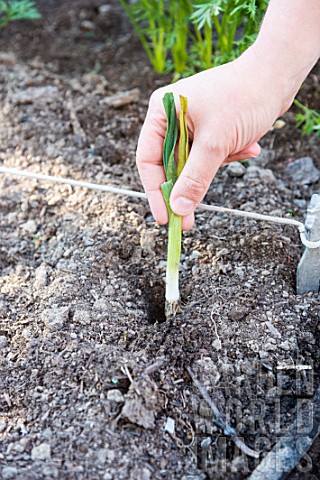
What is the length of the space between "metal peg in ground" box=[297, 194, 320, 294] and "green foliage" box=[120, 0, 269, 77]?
1.96 ft

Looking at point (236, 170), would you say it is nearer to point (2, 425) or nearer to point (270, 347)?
point (270, 347)

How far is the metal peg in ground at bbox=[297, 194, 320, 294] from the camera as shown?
1.44 metres

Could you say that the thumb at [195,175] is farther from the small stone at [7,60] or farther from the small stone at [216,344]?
the small stone at [7,60]

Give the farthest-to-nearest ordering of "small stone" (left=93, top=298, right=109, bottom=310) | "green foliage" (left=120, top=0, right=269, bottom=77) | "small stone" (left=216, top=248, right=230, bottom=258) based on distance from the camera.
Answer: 1. "green foliage" (left=120, top=0, right=269, bottom=77)
2. "small stone" (left=216, top=248, right=230, bottom=258)
3. "small stone" (left=93, top=298, right=109, bottom=310)

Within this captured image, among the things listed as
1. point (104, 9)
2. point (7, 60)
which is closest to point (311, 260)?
point (7, 60)

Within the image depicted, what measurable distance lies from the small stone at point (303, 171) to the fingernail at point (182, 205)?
71 centimetres

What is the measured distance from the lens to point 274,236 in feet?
5.41

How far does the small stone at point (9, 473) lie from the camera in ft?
3.90

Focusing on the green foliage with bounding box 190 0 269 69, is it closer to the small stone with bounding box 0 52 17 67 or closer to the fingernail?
the fingernail

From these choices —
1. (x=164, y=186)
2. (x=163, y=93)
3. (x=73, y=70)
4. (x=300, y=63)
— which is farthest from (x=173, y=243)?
(x=73, y=70)

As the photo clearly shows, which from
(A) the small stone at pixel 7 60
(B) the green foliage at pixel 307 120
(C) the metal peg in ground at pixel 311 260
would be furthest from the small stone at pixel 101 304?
(A) the small stone at pixel 7 60

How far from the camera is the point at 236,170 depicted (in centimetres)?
190

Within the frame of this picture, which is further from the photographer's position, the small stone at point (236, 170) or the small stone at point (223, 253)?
the small stone at point (236, 170)

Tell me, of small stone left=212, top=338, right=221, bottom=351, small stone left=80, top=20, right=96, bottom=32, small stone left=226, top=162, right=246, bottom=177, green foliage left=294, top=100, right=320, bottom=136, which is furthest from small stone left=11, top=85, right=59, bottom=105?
small stone left=212, top=338, right=221, bottom=351
